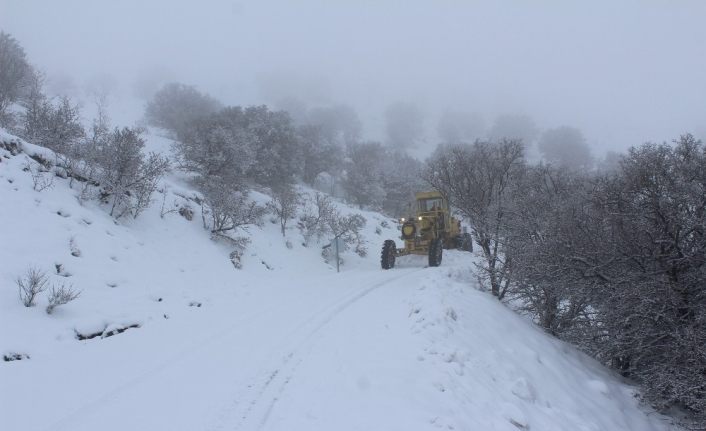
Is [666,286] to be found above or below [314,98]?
below

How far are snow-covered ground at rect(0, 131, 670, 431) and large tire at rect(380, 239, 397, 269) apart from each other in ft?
17.4

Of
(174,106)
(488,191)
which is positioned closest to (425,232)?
(488,191)

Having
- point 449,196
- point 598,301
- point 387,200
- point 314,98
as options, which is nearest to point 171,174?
point 449,196

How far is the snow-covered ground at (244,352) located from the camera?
4.42 meters

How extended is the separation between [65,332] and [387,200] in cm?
3626

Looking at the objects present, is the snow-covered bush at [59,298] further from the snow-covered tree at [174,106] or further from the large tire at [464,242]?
the snow-covered tree at [174,106]

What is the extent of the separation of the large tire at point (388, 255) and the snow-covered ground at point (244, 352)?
17.4 ft

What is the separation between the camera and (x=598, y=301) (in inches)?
338

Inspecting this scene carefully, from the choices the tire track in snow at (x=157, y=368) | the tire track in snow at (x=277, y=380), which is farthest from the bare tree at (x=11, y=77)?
the tire track in snow at (x=277, y=380)

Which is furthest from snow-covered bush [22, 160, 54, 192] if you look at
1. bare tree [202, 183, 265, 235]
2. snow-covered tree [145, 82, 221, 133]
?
snow-covered tree [145, 82, 221, 133]

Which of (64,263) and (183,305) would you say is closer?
(64,263)

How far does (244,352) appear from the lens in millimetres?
6160

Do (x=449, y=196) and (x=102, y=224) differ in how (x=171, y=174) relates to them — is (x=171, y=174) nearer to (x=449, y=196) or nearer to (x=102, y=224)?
(x=102, y=224)

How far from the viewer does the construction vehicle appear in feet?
56.6
